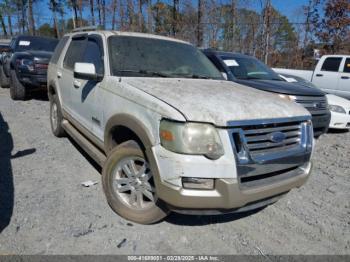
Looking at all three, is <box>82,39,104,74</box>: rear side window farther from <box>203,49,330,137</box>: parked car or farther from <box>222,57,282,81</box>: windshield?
<box>222,57,282,81</box>: windshield

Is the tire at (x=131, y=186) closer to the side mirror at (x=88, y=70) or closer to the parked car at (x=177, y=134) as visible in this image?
the parked car at (x=177, y=134)

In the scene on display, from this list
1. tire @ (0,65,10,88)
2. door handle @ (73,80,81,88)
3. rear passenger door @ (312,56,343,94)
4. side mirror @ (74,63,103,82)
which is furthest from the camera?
tire @ (0,65,10,88)

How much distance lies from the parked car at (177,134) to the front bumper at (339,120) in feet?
13.6

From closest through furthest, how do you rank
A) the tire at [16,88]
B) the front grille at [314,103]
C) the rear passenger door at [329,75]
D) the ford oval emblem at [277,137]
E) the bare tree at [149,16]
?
the ford oval emblem at [277,137], the front grille at [314,103], the tire at [16,88], the rear passenger door at [329,75], the bare tree at [149,16]

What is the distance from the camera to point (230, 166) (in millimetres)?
2168

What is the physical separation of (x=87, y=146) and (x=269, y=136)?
2.30m

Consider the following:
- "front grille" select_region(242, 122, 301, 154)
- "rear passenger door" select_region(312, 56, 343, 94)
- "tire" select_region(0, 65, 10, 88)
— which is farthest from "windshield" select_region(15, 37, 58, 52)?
"rear passenger door" select_region(312, 56, 343, 94)

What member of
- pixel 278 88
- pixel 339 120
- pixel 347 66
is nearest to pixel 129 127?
pixel 278 88

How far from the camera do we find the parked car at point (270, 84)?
205 inches

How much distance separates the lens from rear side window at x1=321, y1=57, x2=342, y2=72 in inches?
370

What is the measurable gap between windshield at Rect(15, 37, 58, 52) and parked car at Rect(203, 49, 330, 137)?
5.82 m

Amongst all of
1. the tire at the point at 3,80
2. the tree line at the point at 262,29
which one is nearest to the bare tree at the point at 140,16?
the tree line at the point at 262,29

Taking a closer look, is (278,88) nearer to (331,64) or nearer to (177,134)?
(177,134)

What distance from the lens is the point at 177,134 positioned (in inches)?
85.6
